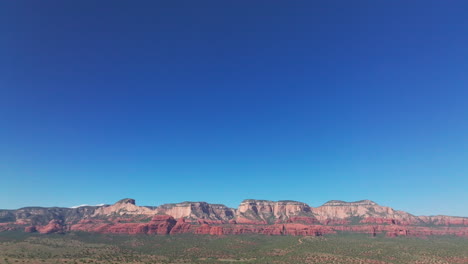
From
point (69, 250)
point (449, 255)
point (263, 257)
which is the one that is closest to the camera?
point (449, 255)

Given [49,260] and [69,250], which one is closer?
[49,260]

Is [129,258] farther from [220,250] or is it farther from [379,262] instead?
[379,262]

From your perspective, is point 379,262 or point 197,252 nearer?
point 379,262

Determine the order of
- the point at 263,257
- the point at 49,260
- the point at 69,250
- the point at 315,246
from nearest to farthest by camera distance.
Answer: the point at 49,260
the point at 263,257
the point at 69,250
the point at 315,246

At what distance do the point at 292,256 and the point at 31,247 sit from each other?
148545 millimetres

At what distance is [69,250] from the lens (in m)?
160

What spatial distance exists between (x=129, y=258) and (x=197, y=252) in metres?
37.5

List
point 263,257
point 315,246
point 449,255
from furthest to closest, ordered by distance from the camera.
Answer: point 315,246
point 263,257
point 449,255

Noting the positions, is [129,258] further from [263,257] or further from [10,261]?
[263,257]

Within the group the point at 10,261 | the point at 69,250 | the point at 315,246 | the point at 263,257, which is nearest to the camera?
the point at 10,261

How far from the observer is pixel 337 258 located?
132 meters

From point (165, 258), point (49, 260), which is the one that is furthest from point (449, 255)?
point (49, 260)

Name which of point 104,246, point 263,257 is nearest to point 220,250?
point 263,257

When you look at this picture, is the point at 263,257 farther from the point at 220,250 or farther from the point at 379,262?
the point at 379,262
